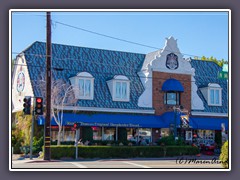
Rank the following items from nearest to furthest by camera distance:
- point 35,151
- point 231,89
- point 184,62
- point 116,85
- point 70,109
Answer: point 231,89 → point 35,151 → point 70,109 → point 116,85 → point 184,62

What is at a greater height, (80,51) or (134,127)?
(80,51)

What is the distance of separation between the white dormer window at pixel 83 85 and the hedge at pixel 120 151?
6362 mm

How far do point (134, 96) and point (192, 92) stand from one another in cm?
603

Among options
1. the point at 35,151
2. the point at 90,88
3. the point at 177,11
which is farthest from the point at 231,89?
the point at 90,88

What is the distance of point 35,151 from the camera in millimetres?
32500

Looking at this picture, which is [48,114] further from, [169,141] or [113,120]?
[169,141]

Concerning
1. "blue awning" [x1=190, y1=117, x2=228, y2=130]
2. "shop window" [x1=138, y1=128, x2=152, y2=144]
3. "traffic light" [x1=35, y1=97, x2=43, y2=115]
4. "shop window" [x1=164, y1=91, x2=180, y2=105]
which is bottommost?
"shop window" [x1=138, y1=128, x2=152, y2=144]

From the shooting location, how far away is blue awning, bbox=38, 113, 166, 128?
3430cm

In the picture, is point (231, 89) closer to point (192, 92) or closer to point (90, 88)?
point (90, 88)

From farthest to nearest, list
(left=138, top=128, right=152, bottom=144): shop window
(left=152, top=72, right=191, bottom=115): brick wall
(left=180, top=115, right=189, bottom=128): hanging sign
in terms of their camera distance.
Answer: (left=152, top=72, right=191, bottom=115): brick wall < (left=138, top=128, right=152, bottom=144): shop window < (left=180, top=115, right=189, bottom=128): hanging sign

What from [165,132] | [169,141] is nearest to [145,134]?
[165,132]

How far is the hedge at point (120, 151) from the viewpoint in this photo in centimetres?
2953

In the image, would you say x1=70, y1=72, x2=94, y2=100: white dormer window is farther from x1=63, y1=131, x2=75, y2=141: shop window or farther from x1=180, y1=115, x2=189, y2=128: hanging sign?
x1=180, y1=115, x2=189, y2=128: hanging sign

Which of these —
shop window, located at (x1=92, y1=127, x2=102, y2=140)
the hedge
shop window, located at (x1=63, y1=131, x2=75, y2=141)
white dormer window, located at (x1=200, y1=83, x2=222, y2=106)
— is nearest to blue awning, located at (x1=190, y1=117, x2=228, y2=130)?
white dormer window, located at (x1=200, y1=83, x2=222, y2=106)
